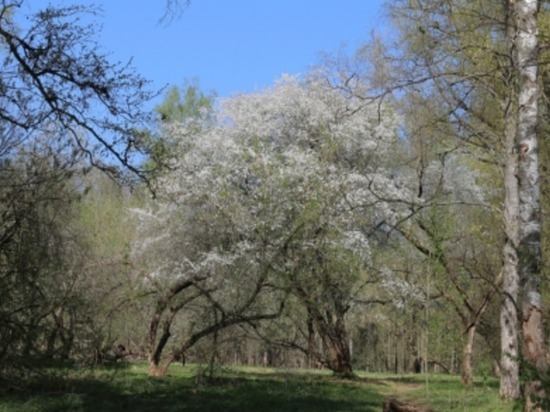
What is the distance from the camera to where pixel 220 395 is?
1366cm

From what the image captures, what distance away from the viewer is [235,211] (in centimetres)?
1808

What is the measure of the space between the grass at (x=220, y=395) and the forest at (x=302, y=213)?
0.45 metres

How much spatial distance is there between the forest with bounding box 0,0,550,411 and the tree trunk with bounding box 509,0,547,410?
0.07 ft

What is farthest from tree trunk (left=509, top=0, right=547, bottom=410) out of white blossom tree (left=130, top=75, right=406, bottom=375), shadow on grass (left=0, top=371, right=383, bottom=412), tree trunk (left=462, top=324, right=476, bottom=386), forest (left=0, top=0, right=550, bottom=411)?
tree trunk (left=462, top=324, right=476, bottom=386)

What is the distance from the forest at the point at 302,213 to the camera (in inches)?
343

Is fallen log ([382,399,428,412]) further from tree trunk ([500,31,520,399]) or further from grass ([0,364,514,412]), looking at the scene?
tree trunk ([500,31,520,399])

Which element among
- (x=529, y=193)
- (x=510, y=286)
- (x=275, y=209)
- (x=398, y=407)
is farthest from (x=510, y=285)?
(x=275, y=209)

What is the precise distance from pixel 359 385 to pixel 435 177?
20.8ft

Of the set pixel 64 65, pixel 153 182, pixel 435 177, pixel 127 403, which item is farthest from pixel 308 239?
pixel 64 65

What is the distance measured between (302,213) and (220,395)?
15.7ft

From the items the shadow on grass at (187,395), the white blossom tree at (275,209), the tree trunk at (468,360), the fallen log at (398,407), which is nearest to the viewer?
the fallen log at (398,407)

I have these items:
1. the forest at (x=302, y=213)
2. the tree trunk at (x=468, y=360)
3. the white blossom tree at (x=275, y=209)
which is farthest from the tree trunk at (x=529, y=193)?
the tree trunk at (x=468, y=360)

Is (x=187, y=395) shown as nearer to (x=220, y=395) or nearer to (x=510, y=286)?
(x=220, y=395)

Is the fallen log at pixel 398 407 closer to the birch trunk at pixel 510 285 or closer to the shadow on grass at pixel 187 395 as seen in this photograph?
the shadow on grass at pixel 187 395
